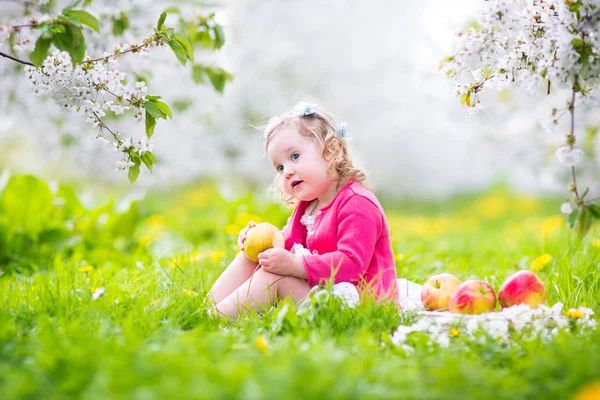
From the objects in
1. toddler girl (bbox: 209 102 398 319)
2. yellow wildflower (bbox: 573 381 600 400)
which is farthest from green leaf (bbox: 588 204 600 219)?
yellow wildflower (bbox: 573 381 600 400)

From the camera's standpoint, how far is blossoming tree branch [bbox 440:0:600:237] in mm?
1921

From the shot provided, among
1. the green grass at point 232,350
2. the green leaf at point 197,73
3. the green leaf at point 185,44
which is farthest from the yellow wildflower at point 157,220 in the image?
the green leaf at point 185,44

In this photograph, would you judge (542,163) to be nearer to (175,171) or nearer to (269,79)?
(269,79)

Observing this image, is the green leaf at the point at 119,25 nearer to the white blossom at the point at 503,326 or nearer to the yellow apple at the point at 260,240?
the yellow apple at the point at 260,240

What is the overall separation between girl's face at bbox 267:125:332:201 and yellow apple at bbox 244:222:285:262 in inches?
8.2

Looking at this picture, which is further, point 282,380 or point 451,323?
point 451,323

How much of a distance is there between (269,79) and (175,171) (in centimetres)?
178

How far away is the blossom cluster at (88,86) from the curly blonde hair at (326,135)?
2.17 ft

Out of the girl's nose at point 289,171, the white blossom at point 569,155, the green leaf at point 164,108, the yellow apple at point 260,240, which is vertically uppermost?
the green leaf at point 164,108

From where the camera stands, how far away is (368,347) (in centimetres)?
173

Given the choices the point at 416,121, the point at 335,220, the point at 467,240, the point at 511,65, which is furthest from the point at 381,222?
the point at 416,121

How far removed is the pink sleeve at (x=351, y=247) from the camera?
2.34 m

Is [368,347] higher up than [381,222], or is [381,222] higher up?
[381,222]

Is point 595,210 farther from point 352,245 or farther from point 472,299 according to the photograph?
point 352,245
